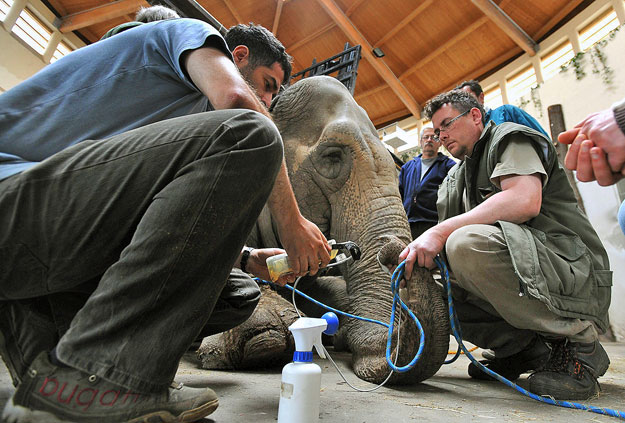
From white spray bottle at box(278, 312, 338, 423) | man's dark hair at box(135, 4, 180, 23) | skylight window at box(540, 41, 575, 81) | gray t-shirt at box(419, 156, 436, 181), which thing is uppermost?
skylight window at box(540, 41, 575, 81)

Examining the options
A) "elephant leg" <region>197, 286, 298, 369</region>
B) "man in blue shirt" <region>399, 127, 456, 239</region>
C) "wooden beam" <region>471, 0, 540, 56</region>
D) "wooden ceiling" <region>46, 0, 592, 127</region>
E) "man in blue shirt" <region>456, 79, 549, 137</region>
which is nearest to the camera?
"elephant leg" <region>197, 286, 298, 369</region>

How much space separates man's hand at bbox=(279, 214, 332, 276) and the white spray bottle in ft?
0.92

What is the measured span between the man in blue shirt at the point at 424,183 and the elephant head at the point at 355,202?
41.3 inches

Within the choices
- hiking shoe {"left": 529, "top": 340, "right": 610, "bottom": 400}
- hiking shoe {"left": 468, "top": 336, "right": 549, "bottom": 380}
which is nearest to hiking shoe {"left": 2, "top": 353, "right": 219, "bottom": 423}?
hiking shoe {"left": 529, "top": 340, "right": 610, "bottom": 400}

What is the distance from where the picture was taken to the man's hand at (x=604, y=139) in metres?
1.23

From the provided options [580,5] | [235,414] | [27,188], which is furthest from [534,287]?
[580,5]

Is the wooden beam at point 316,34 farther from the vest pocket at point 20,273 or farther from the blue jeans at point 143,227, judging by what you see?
the vest pocket at point 20,273

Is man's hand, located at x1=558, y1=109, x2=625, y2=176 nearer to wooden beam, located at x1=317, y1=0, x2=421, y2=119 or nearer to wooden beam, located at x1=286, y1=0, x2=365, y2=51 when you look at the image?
wooden beam, located at x1=317, y1=0, x2=421, y2=119

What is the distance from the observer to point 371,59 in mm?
14703

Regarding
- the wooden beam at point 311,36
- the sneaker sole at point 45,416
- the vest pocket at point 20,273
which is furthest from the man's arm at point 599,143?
the wooden beam at point 311,36

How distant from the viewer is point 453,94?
2697 mm

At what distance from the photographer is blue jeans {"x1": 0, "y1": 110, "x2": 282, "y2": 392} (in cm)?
92

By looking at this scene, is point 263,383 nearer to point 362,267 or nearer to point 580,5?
point 362,267

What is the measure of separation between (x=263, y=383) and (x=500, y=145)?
159 centimetres
